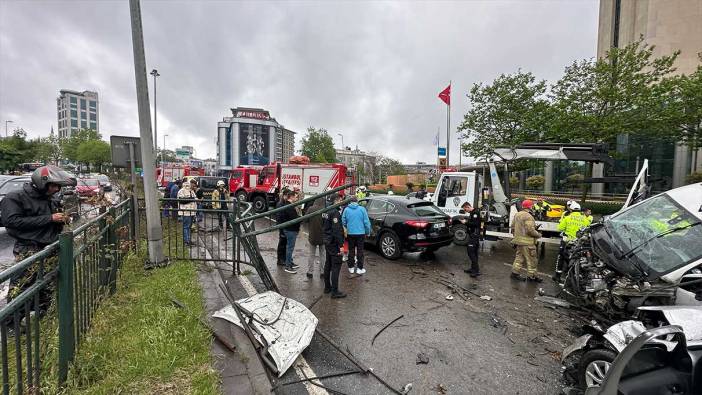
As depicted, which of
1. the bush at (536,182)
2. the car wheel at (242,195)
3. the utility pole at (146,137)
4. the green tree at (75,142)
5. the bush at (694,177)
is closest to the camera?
Result: the utility pole at (146,137)

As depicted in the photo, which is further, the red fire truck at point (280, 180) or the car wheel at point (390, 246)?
the red fire truck at point (280, 180)

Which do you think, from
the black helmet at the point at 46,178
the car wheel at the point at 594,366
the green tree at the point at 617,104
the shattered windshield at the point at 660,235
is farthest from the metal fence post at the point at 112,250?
the green tree at the point at 617,104

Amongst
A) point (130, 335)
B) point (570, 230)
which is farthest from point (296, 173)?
point (130, 335)

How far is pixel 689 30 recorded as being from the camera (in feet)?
83.4

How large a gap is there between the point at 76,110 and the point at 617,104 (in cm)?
14259

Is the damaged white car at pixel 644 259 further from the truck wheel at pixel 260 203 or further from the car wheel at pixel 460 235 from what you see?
the truck wheel at pixel 260 203

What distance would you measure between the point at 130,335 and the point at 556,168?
33498mm

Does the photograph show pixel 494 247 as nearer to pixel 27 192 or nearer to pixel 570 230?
pixel 570 230

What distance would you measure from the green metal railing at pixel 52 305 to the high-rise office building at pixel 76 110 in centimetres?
13571

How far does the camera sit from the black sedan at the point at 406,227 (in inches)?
290

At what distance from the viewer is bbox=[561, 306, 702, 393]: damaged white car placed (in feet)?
7.07

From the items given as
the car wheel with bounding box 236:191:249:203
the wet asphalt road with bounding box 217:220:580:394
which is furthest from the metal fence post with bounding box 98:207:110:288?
the car wheel with bounding box 236:191:249:203

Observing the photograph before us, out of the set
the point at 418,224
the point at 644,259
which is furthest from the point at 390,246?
the point at 644,259

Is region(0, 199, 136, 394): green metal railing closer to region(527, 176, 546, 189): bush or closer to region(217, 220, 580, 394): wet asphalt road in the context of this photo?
region(217, 220, 580, 394): wet asphalt road
